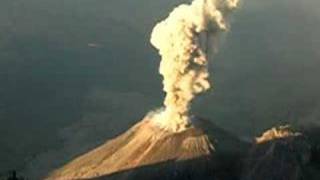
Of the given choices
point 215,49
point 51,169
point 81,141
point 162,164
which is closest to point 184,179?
point 162,164

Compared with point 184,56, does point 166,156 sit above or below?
below

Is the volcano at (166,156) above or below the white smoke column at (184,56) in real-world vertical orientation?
below

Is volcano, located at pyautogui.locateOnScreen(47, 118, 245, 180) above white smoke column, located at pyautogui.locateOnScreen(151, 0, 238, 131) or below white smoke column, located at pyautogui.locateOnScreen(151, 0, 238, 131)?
below
